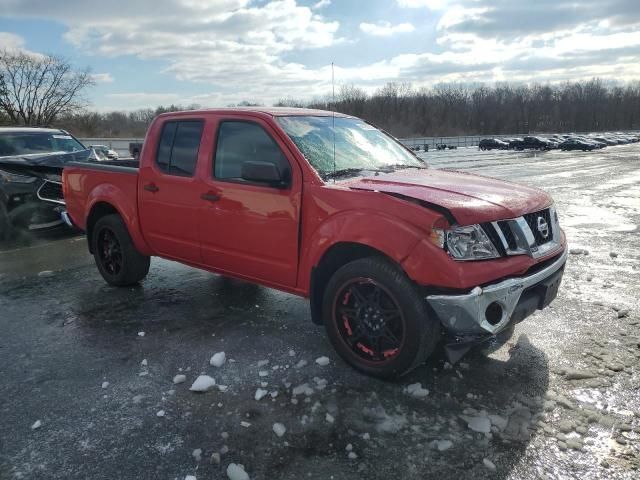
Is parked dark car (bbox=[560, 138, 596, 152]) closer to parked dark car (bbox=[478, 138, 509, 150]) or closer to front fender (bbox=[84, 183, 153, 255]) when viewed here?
parked dark car (bbox=[478, 138, 509, 150])

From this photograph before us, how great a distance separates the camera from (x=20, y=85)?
135 ft

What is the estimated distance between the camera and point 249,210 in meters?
3.98

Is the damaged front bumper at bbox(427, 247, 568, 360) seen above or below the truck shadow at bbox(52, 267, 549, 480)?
above

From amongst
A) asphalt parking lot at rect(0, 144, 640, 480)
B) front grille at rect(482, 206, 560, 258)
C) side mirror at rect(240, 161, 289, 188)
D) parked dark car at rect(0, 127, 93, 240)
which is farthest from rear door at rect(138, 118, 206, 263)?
parked dark car at rect(0, 127, 93, 240)

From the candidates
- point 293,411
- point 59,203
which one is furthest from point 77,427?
point 59,203

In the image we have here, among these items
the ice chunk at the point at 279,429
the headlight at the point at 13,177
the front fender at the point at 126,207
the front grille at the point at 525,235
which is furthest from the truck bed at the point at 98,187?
the front grille at the point at 525,235

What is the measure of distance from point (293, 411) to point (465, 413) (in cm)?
106

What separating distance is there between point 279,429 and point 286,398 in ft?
1.17

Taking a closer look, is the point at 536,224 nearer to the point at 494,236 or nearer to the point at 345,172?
the point at 494,236

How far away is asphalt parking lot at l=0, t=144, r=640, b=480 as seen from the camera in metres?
2.62

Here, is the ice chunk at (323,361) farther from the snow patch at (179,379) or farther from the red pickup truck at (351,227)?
the snow patch at (179,379)

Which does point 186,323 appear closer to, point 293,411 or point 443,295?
point 293,411

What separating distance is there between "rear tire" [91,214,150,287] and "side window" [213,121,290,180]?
1.75 meters

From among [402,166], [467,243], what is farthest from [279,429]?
[402,166]
